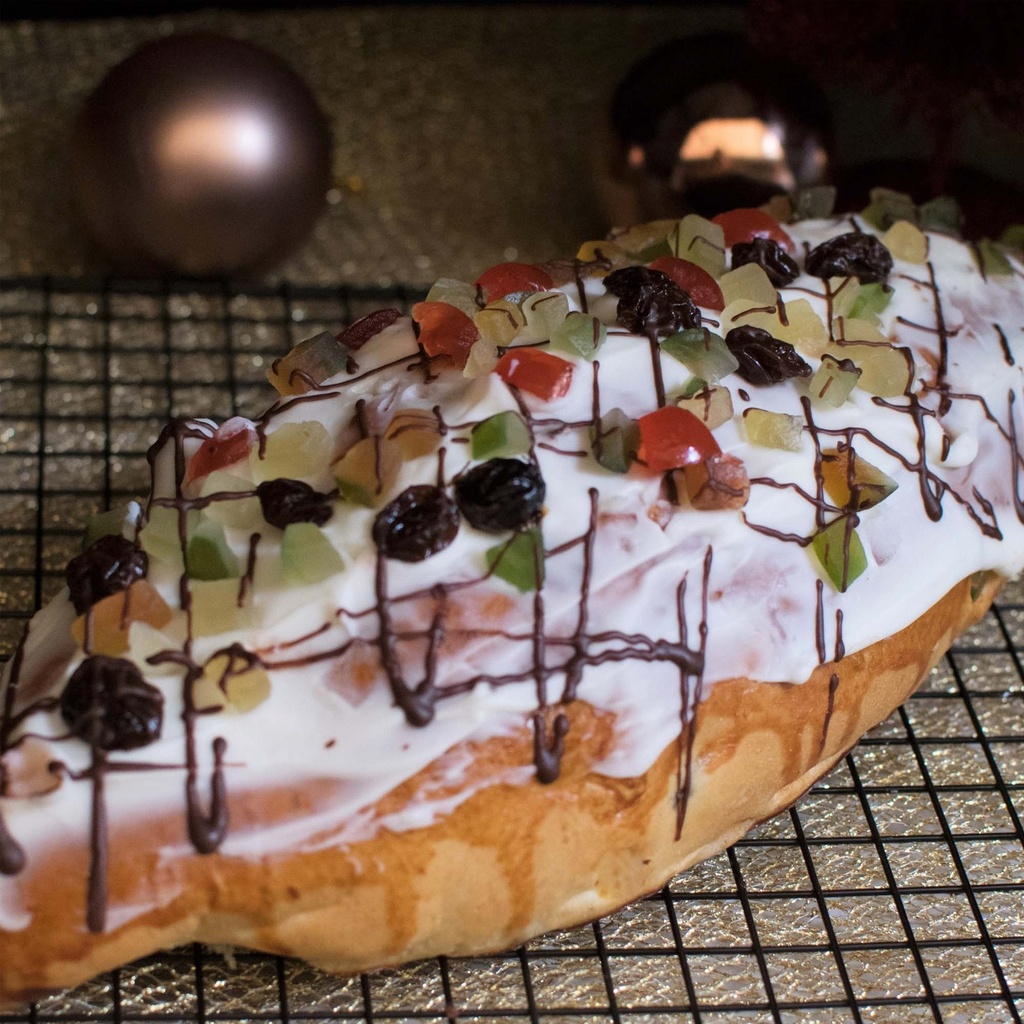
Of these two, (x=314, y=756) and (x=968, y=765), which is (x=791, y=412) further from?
(x=314, y=756)

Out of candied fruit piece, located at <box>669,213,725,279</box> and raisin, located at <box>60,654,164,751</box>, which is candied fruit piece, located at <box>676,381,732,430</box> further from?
raisin, located at <box>60,654,164,751</box>

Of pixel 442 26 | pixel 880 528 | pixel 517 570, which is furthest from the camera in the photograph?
pixel 442 26

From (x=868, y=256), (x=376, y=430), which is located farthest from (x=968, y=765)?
(x=376, y=430)

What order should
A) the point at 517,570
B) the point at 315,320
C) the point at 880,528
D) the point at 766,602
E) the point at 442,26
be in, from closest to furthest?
the point at 517,570
the point at 766,602
the point at 880,528
the point at 315,320
the point at 442,26

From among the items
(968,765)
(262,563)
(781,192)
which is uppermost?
(262,563)

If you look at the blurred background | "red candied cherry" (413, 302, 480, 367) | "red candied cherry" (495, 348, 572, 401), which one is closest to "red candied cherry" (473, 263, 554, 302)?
"red candied cherry" (413, 302, 480, 367)
